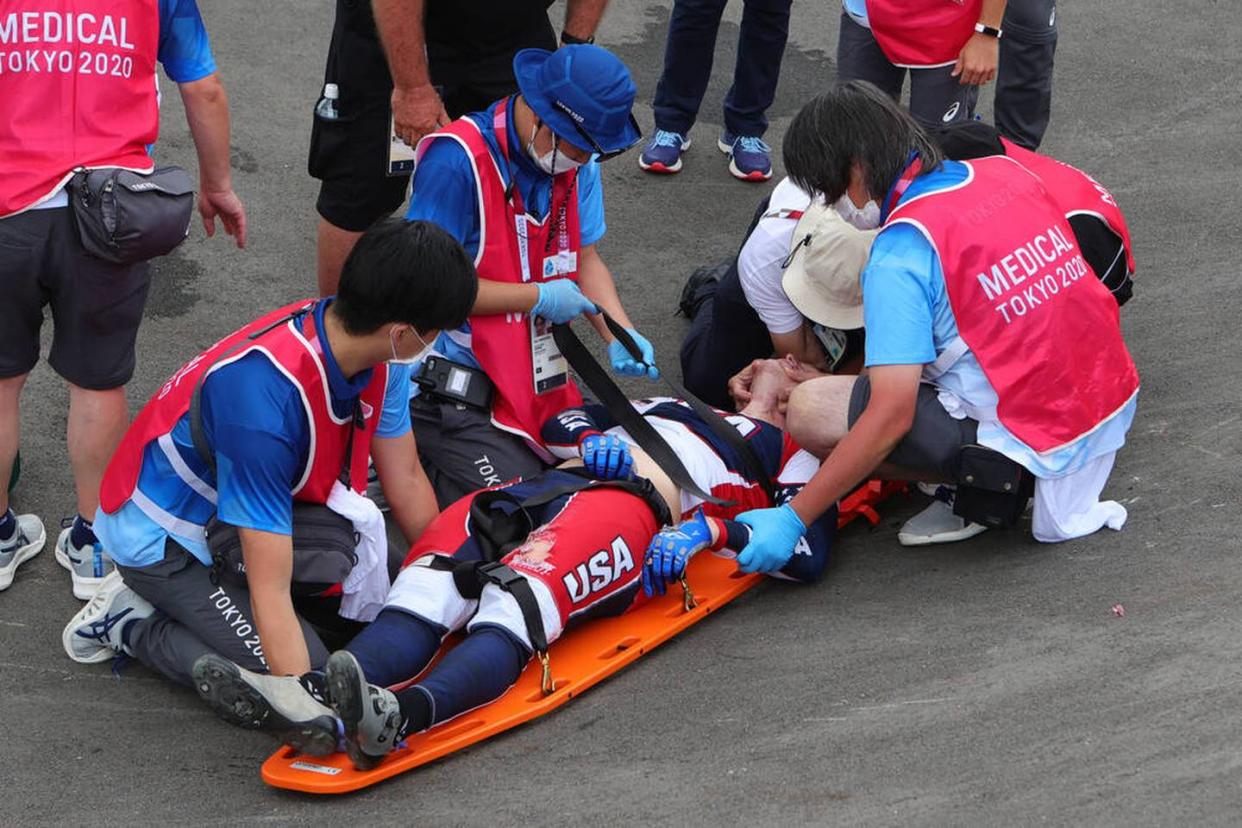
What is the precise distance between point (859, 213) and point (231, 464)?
5.67 feet

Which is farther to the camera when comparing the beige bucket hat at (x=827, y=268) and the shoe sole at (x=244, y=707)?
the beige bucket hat at (x=827, y=268)

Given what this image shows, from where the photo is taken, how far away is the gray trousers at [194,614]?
3.38 meters

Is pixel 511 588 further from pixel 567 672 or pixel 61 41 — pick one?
pixel 61 41

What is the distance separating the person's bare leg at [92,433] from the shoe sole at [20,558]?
0.26 meters

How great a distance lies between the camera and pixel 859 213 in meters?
3.81

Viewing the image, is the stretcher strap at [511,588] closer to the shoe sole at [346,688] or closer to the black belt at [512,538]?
the black belt at [512,538]

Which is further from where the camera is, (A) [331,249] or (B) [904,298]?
(A) [331,249]

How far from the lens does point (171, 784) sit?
318cm

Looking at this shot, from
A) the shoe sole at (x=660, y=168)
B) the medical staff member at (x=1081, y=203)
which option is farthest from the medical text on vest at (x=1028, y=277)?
the shoe sole at (x=660, y=168)

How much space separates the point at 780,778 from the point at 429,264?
129 cm

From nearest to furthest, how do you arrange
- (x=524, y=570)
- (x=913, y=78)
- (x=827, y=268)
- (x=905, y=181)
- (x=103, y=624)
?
(x=524, y=570) < (x=103, y=624) < (x=905, y=181) < (x=827, y=268) < (x=913, y=78)

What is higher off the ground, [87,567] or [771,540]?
[771,540]

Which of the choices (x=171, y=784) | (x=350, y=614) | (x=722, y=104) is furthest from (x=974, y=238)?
(x=722, y=104)

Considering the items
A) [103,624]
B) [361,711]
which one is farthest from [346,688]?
[103,624]
